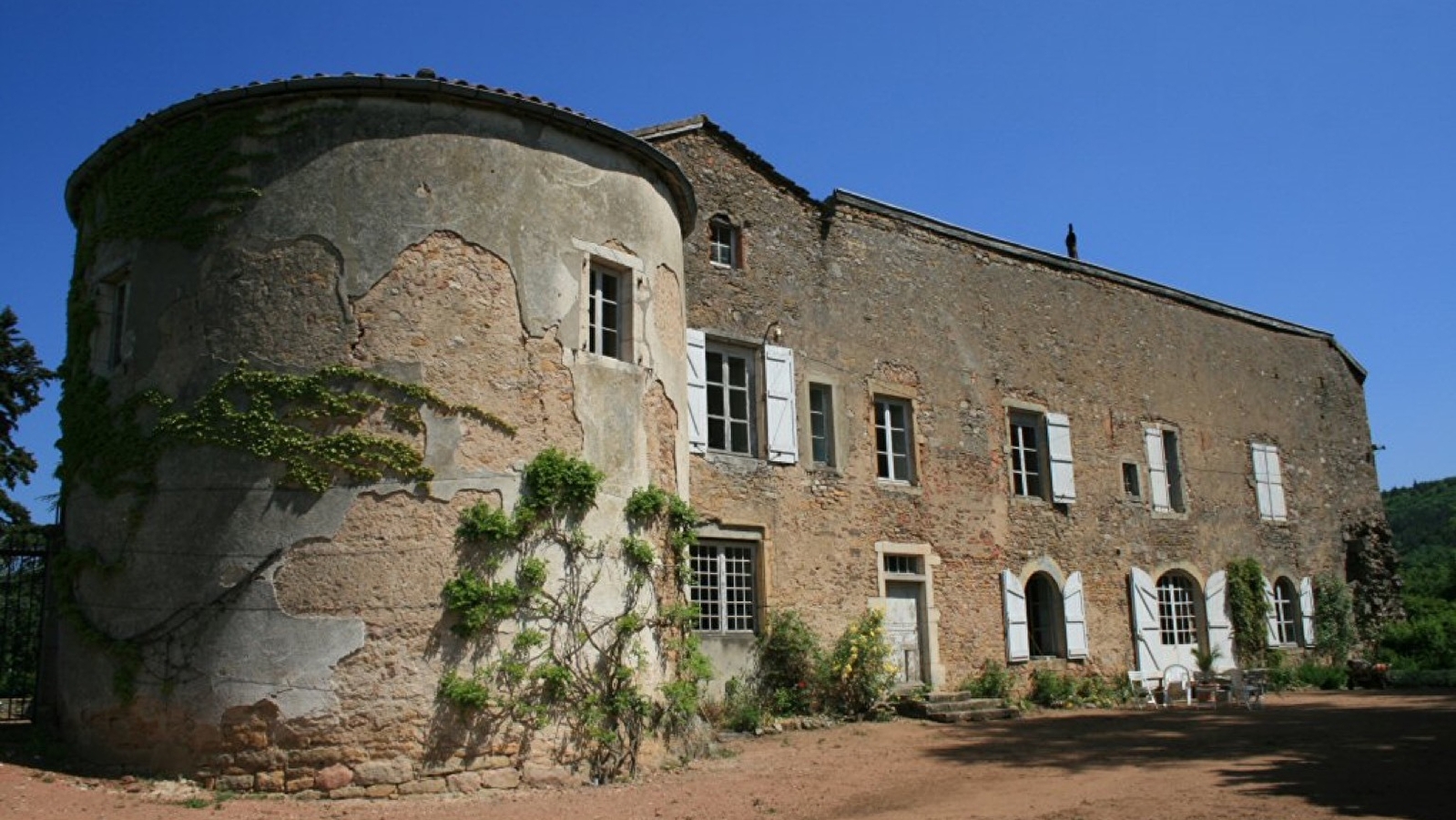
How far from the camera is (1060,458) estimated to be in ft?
56.1

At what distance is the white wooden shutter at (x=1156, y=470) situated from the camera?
18547 millimetres

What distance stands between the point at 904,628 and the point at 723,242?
19.0 feet

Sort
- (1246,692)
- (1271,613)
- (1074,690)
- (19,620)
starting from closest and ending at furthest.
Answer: (19,620) → (1246,692) → (1074,690) → (1271,613)

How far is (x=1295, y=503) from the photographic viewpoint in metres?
21.0

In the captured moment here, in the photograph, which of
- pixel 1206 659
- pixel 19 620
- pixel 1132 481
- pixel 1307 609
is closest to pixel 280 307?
pixel 19 620

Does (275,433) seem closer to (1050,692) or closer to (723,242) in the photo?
(723,242)

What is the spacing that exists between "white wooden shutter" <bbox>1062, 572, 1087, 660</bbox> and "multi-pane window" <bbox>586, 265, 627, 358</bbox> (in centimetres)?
997

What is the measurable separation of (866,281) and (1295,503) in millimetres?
11410

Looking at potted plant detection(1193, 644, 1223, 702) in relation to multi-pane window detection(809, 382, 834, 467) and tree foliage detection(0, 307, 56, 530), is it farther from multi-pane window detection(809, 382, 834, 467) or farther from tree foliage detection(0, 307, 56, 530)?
tree foliage detection(0, 307, 56, 530)

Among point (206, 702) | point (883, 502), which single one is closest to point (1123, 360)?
point (883, 502)

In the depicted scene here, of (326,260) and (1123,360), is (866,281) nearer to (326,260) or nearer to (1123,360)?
(1123,360)

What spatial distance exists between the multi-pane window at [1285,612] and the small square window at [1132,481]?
3936 mm

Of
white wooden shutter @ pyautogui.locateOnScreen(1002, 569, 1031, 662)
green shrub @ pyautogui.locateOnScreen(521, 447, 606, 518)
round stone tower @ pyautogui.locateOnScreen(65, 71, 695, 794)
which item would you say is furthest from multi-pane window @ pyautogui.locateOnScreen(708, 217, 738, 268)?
white wooden shutter @ pyautogui.locateOnScreen(1002, 569, 1031, 662)

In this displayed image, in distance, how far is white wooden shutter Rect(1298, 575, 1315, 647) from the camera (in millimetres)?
20094
